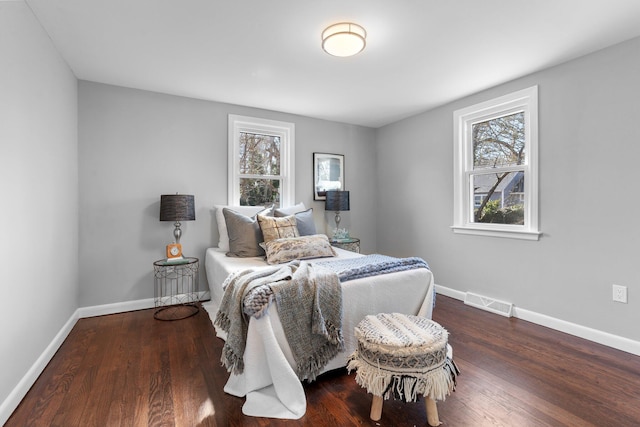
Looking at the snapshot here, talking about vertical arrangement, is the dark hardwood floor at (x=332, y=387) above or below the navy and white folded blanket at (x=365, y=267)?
below

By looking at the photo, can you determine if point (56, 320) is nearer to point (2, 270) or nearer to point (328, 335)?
point (2, 270)

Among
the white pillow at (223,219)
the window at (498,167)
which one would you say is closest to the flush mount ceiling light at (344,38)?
the window at (498,167)

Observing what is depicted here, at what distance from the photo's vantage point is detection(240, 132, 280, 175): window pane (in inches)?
154

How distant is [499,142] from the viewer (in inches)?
130

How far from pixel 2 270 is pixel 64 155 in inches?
54.5

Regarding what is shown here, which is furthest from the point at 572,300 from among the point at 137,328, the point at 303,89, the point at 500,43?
the point at 137,328

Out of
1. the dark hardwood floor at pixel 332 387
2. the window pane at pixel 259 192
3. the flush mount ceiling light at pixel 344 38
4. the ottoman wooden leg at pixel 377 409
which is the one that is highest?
the flush mount ceiling light at pixel 344 38

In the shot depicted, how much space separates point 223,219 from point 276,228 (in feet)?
2.47

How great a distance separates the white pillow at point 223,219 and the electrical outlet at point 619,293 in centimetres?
337

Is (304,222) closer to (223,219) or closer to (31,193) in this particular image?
(223,219)

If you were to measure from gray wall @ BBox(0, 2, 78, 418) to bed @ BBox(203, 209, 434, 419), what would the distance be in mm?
1209

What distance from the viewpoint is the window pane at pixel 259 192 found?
3.92 m

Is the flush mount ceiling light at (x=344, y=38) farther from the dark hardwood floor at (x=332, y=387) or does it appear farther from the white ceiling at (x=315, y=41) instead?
the dark hardwood floor at (x=332, y=387)

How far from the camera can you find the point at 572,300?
2676mm
